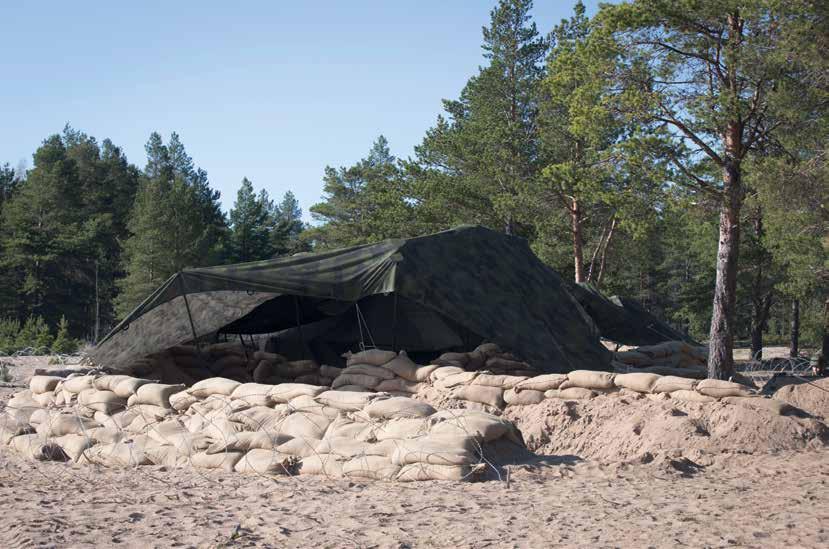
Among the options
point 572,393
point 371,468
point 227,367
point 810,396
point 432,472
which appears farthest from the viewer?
point 227,367

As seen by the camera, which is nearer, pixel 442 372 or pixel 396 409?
pixel 396 409

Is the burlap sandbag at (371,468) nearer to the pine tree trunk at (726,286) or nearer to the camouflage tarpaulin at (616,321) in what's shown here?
the pine tree trunk at (726,286)

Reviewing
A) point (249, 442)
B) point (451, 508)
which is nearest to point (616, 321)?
point (249, 442)

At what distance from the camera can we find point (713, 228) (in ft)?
96.7

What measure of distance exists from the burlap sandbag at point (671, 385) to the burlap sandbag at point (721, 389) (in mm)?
108

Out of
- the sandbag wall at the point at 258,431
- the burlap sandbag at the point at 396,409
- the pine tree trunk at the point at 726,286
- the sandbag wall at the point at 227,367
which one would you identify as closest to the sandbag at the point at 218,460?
the sandbag wall at the point at 258,431

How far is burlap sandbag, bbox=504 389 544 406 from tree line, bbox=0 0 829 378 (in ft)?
19.0

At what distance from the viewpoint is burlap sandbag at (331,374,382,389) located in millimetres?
9695

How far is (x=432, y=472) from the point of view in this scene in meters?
5.88

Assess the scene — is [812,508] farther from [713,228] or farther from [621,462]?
[713,228]

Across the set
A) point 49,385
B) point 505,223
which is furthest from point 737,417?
point 505,223

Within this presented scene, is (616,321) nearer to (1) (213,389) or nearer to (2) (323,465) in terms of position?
(1) (213,389)

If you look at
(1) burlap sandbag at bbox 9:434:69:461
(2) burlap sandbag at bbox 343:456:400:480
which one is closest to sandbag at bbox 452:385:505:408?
(2) burlap sandbag at bbox 343:456:400:480

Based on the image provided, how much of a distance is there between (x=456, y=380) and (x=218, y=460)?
10.2ft
